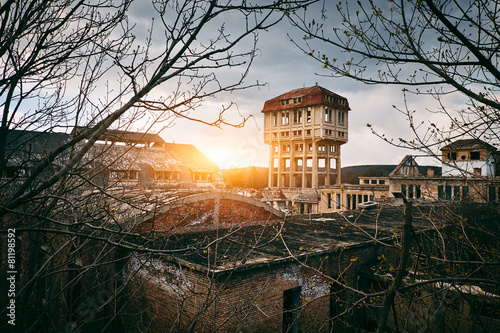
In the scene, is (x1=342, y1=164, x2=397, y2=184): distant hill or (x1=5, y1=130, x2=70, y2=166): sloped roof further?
(x1=342, y1=164, x2=397, y2=184): distant hill

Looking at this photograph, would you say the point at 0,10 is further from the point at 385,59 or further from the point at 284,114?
the point at 284,114

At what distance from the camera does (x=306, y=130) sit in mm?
39812

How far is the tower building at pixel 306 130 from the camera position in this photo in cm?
3862

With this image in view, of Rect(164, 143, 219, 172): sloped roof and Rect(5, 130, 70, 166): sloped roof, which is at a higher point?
→ Rect(164, 143, 219, 172): sloped roof

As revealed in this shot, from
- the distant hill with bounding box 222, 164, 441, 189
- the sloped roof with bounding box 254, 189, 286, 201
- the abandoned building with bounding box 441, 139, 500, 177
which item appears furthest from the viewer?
the distant hill with bounding box 222, 164, 441, 189

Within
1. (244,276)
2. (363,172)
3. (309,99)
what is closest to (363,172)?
(363,172)

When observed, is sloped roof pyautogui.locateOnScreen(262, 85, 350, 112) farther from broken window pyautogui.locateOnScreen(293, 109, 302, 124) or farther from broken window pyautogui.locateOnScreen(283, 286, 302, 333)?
broken window pyautogui.locateOnScreen(283, 286, 302, 333)

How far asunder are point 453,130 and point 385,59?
1872mm

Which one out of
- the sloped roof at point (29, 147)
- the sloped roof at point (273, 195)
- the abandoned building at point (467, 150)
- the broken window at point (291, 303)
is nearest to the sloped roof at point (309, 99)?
the sloped roof at point (273, 195)

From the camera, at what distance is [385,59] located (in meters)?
3.16

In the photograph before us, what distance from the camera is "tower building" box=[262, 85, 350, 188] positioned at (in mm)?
38625

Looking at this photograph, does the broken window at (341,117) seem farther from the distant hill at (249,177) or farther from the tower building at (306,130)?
the distant hill at (249,177)

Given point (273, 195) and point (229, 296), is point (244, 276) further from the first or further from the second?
point (273, 195)

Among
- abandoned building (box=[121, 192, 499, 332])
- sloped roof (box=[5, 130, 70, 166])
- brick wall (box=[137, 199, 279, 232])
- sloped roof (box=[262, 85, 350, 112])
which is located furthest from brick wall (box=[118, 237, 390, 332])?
sloped roof (box=[262, 85, 350, 112])
